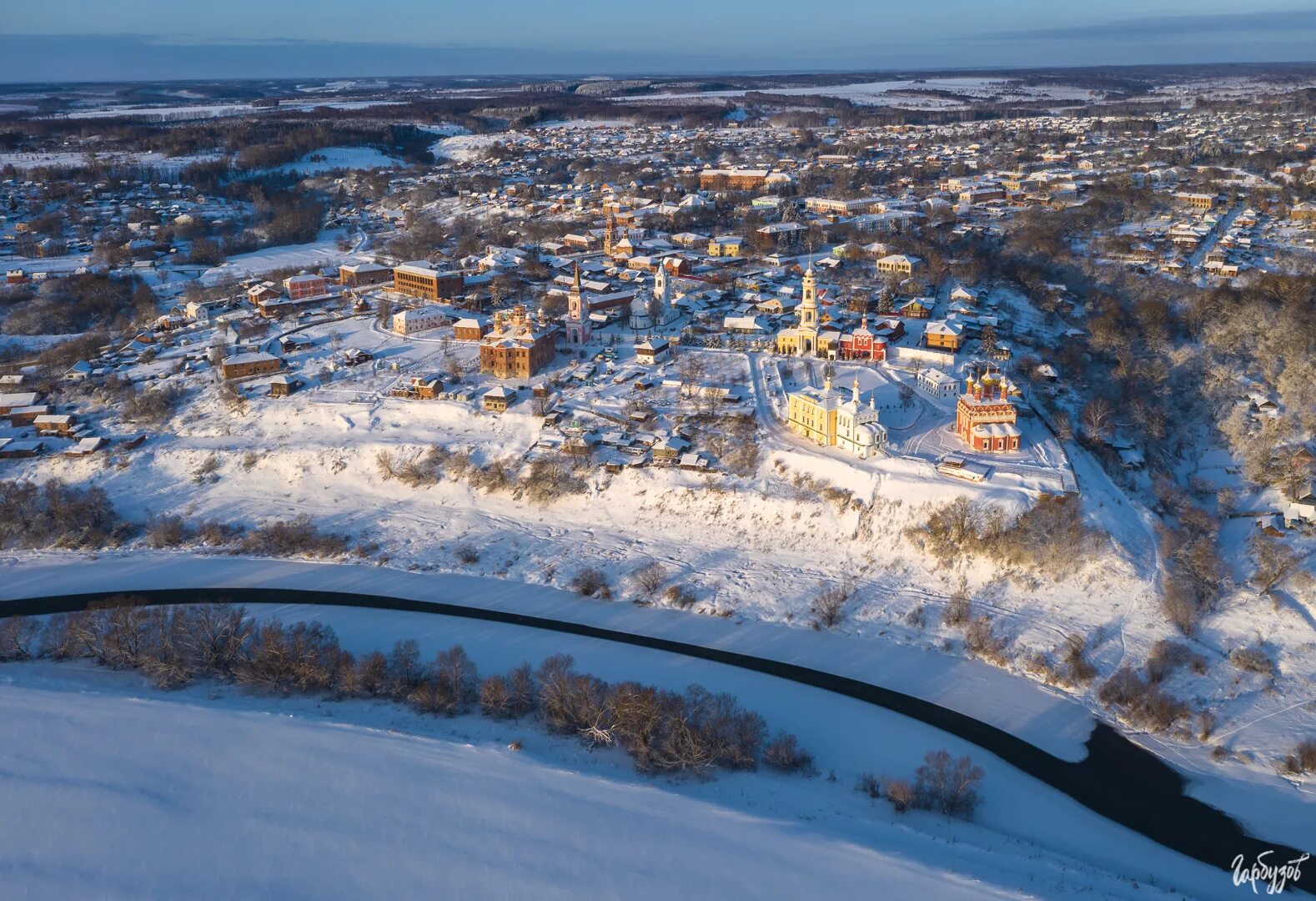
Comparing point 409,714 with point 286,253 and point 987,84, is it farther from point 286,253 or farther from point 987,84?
point 987,84

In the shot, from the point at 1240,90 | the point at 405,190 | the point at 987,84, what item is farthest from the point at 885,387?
the point at 987,84

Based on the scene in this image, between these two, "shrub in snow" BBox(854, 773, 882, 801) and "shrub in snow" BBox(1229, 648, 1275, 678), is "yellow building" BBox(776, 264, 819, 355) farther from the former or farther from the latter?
"shrub in snow" BBox(854, 773, 882, 801)

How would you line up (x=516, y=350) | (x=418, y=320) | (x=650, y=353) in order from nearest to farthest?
1. (x=516, y=350)
2. (x=650, y=353)
3. (x=418, y=320)

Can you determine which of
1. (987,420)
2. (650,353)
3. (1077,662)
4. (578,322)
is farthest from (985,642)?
(578,322)

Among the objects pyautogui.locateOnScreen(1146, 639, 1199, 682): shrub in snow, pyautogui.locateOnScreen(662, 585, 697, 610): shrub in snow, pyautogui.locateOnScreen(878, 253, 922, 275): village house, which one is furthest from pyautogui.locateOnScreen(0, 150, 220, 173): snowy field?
pyautogui.locateOnScreen(1146, 639, 1199, 682): shrub in snow

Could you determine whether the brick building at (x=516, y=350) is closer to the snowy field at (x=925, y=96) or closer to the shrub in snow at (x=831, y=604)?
the shrub in snow at (x=831, y=604)

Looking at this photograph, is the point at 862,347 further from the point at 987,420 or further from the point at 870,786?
the point at 870,786

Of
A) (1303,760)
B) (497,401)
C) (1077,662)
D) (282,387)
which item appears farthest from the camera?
(282,387)
